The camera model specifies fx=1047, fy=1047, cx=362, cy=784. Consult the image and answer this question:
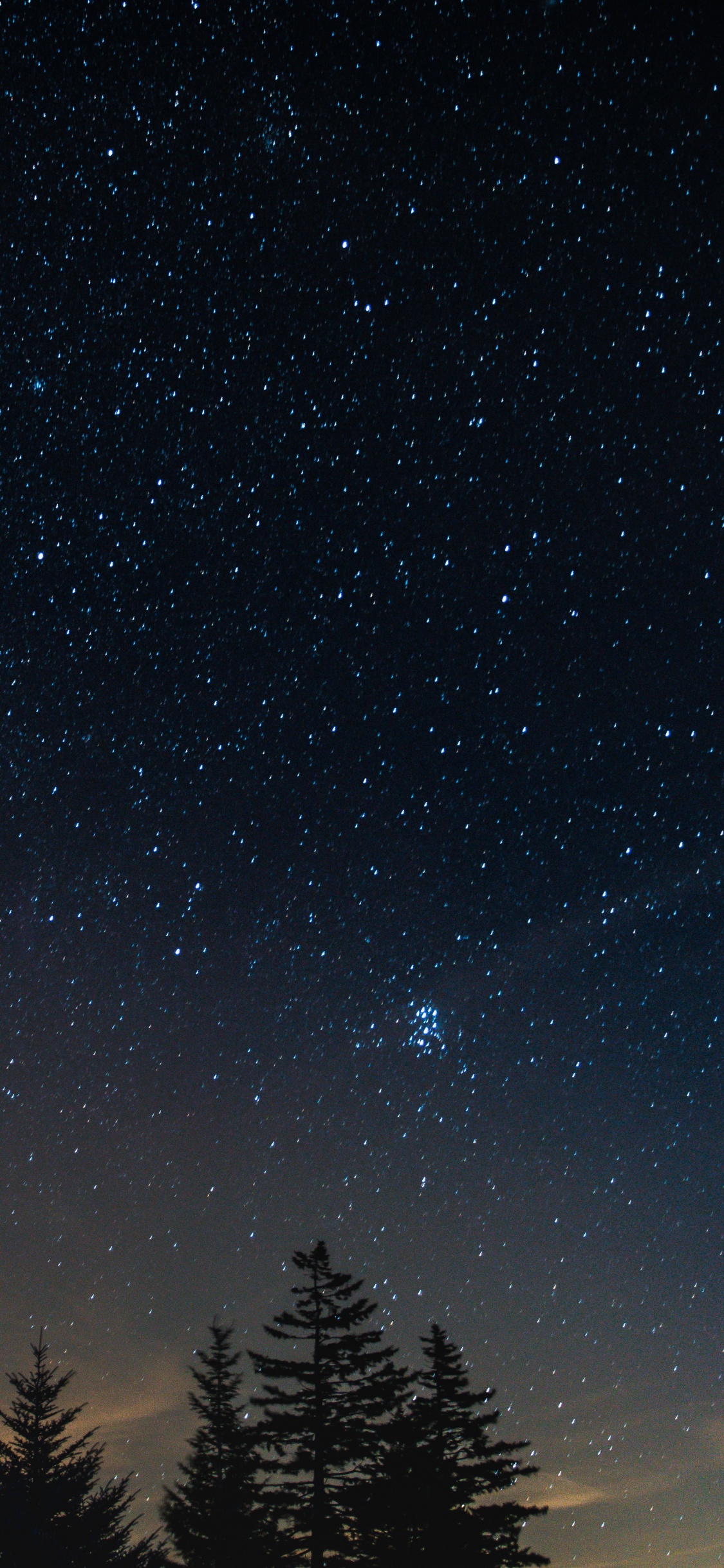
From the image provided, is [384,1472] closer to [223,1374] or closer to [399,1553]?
[399,1553]

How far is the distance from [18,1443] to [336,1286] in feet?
22.8

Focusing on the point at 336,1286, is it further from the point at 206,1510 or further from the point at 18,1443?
the point at 206,1510

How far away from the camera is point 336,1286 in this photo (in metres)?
23.1

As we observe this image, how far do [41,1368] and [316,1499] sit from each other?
6.19 metres

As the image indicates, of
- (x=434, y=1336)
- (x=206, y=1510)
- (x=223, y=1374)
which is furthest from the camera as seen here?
(x=223, y=1374)

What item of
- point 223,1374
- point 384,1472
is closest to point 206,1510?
point 223,1374

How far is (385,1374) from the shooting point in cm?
2234

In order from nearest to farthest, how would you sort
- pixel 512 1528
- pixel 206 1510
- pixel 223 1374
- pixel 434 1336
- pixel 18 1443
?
1. pixel 18 1443
2. pixel 512 1528
3. pixel 434 1336
4. pixel 206 1510
5. pixel 223 1374

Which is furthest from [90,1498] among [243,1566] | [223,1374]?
[223,1374]

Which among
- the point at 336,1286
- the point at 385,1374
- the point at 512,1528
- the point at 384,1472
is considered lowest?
the point at 512,1528

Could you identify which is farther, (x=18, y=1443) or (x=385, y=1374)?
Answer: (x=385, y=1374)

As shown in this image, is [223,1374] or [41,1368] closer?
[41,1368]

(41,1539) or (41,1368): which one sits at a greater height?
(41,1368)

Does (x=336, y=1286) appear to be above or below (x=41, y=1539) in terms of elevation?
above
